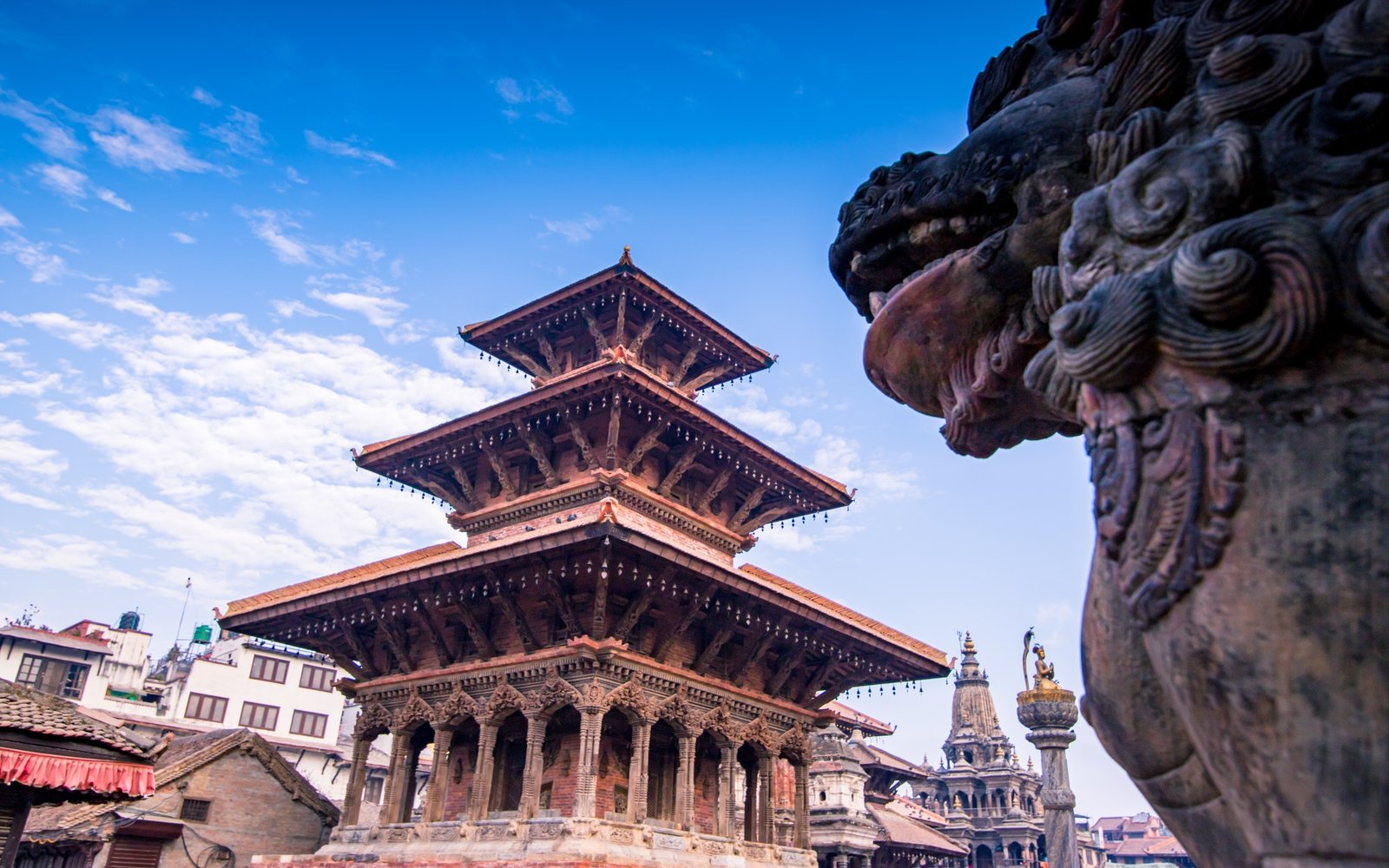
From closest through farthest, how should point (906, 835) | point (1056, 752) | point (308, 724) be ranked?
1. point (1056, 752)
2. point (906, 835)
3. point (308, 724)

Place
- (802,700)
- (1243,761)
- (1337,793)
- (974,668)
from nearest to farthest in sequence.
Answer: (1337,793)
(1243,761)
(802,700)
(974,668)

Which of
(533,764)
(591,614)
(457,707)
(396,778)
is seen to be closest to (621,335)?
(591,614)

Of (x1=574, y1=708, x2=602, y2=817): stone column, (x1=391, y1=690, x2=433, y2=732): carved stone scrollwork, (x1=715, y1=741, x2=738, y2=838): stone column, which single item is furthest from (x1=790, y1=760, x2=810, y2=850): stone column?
(x1=391, y1=690, x2=433, y2=732): carved stone scrollwork

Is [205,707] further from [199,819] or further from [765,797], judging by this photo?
[765,797]

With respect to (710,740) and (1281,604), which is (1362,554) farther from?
(710,740)

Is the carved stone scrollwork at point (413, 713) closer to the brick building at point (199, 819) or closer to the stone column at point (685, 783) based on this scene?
the stone column at point (685, 783)

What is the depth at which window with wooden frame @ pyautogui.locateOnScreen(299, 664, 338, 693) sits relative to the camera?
1990 inches

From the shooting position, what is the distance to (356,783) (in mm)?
18594

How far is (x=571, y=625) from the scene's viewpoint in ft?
52.6

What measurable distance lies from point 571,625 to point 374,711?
574cm

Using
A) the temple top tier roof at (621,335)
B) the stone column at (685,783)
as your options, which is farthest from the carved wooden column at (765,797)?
the temple top tier roof at (621,335)

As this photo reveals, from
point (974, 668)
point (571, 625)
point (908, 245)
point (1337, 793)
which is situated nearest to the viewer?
point (1337, 793)

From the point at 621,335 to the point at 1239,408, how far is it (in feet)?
62.6

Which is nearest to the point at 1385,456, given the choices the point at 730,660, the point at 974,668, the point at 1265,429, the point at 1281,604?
the point at 1265,429
